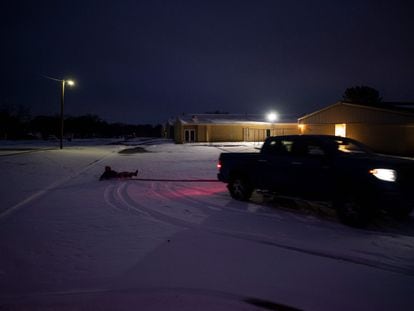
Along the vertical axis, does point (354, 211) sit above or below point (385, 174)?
below

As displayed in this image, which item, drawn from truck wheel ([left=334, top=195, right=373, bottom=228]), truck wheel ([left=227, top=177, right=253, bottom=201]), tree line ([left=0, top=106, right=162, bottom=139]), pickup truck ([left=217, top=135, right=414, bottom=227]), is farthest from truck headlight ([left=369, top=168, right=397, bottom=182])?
tree line ([left=0, top=106, right=162, bottom=139])

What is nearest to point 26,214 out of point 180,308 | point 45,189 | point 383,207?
point 45,189

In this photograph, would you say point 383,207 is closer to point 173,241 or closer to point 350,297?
point 350,297

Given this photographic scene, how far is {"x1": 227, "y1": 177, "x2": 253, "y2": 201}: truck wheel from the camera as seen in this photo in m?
9.62

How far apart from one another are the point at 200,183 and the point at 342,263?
27.1 ft

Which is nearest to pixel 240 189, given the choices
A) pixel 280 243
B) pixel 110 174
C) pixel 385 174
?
pixel 280 243

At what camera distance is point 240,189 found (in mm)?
9758

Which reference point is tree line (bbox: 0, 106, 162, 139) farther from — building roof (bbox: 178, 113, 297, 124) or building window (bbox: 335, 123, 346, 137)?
building window (bbox: 335, 123, 346, 137)

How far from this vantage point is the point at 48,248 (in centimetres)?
564

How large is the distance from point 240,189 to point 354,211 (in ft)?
11.3

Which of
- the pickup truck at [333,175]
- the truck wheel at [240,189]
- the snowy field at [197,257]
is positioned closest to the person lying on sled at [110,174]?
the snowy field at [197,257]

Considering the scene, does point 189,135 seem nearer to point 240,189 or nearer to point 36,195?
point 36,195

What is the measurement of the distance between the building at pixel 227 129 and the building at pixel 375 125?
67.1 feet

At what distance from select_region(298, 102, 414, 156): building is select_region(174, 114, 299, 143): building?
2044 cm
